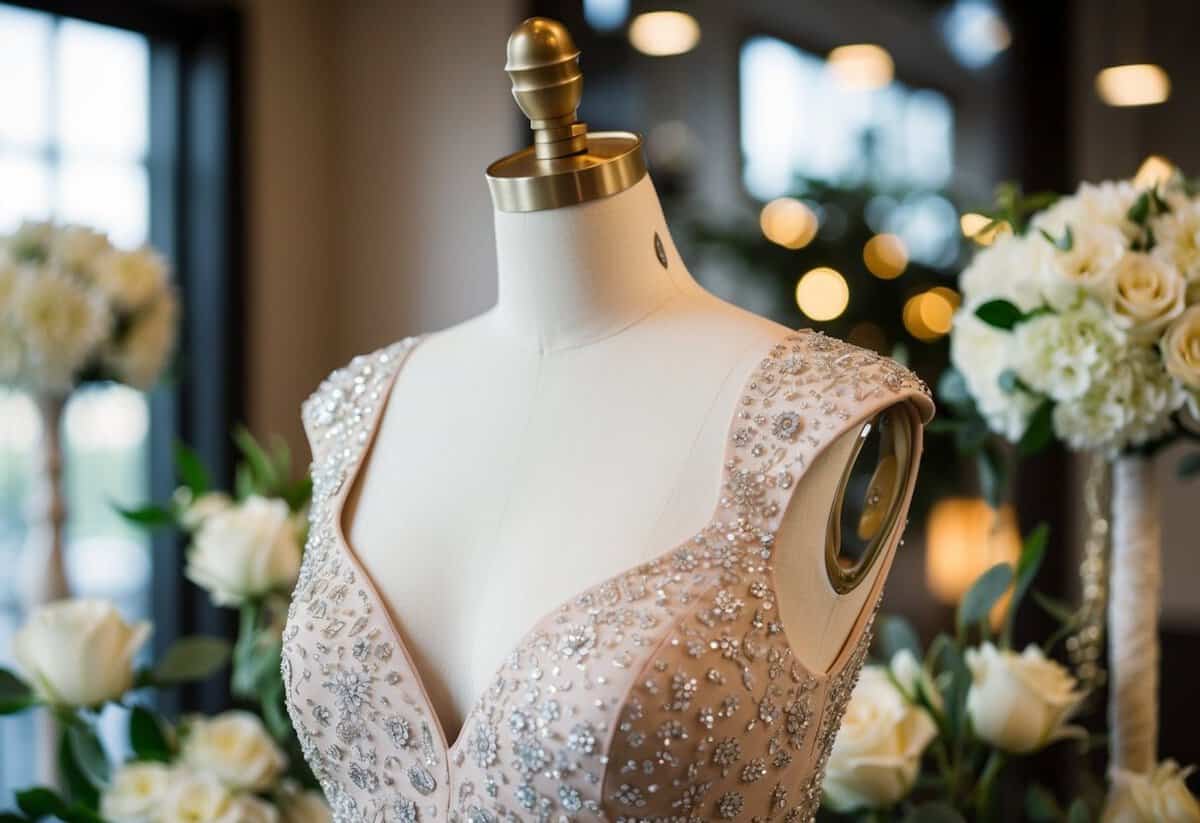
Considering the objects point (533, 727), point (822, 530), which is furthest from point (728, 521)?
point (533, 727)

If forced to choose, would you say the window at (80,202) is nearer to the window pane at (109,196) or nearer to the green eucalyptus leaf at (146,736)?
the window pane at (109,196)

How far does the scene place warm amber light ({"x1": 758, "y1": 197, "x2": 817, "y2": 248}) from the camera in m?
4.01

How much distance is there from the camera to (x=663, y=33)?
3.99m

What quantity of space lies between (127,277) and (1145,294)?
5.26 feet

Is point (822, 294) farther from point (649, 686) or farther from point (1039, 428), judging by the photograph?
point (649, 686)

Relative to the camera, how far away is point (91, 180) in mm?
3311

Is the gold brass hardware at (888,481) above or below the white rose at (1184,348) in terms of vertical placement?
below

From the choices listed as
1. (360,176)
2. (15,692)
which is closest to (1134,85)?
(360,176)

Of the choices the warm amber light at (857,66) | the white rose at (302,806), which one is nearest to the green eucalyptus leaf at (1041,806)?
the white rose at (302,806)

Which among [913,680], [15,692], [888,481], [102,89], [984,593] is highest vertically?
[102,89]

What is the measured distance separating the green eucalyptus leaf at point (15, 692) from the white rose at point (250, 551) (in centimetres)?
26

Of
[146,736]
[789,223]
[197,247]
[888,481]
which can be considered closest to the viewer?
[888,481]

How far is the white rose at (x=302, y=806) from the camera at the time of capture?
1.52 meters

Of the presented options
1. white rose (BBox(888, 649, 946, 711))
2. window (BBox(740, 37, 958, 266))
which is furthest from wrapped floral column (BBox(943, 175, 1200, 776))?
window (BBox(740, 37, 958, 266))
